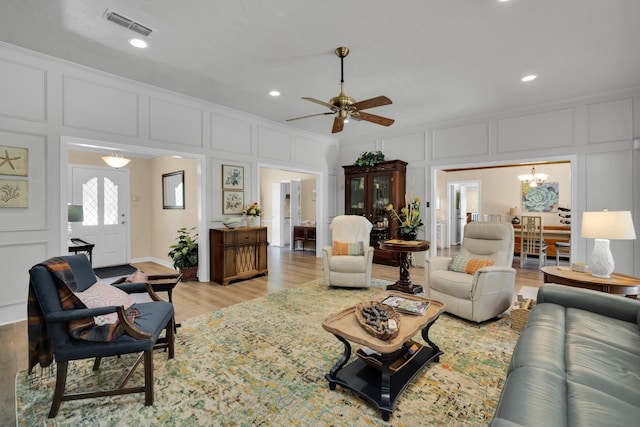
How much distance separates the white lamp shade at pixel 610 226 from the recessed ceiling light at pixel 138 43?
4.58 metres

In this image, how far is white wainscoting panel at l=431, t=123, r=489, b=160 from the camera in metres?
5.03

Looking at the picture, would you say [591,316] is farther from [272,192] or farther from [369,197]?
[272,192]

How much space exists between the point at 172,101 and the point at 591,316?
5.03 m

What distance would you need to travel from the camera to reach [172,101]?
4.14 meters

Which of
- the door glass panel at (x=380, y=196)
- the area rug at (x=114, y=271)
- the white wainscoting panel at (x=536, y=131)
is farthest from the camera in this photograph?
the door glass panel at (x=380, y=196)

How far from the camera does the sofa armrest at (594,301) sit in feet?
6.43

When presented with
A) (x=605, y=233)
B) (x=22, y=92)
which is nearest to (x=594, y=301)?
(x=605, y=233)

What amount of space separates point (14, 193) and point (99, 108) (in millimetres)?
1263

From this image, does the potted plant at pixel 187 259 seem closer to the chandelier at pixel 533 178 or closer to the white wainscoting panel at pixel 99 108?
the white wainscoting panel at pixel 99 108

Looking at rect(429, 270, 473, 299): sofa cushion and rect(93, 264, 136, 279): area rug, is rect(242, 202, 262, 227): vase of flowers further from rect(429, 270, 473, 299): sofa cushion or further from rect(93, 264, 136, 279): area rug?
rect(429, 270, 473, 299): sofa cushion

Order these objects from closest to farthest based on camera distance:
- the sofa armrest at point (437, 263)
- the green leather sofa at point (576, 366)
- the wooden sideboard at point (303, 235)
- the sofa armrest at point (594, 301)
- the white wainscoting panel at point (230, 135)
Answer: the green leather sofa at point (576, 366) < the sofa armrest at point (594, 301) < the sofa armrest at point (437, 263) < the white wainscoting panel at point (230, 135) < the wooden sideboard at point (303, 235)

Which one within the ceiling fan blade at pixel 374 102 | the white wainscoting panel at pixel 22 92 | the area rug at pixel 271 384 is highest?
the white wainscoting panel at pixel 22 92

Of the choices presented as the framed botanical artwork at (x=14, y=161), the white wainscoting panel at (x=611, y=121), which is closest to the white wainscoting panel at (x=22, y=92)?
the framed botanical artwork at (x=14, y=161)

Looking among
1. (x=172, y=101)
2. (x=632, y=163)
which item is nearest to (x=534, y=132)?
(x=632, y=163)
